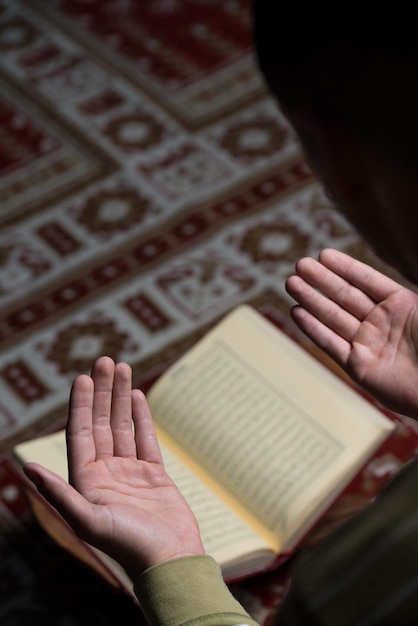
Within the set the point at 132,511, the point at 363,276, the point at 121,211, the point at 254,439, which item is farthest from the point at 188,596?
the point at 121,211

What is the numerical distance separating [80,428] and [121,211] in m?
0.95

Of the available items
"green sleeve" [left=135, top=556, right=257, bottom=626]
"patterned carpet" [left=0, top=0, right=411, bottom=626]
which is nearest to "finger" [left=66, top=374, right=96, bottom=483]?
"green sleeve" [left=135, top=556, right=257, bottom=626]

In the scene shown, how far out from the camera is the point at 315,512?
3.69ft

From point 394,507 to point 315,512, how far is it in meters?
0.33

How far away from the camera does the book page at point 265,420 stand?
1.13 m

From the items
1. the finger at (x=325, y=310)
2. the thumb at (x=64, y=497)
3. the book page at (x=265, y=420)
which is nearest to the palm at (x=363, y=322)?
the finger at (x=325, y=310)

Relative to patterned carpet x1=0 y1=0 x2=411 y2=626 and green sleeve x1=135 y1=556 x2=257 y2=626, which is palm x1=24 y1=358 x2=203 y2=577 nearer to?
green sleeve x1=135 y1=556 x2=257 y2=626

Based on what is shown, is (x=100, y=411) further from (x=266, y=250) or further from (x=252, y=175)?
(x=252, y=175)

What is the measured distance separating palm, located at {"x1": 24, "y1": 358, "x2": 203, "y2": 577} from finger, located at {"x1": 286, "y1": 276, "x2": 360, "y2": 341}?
232 mm

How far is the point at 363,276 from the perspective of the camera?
1.11m

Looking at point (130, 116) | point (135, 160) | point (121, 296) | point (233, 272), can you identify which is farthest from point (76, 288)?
point (130, 116)

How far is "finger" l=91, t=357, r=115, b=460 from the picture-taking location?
3.22 ft

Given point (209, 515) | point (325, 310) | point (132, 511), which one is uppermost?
point (325, 310)

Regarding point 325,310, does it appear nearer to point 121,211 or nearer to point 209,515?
point 209,515
